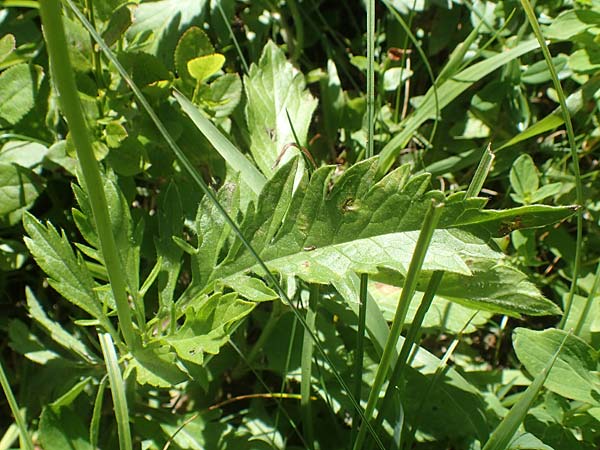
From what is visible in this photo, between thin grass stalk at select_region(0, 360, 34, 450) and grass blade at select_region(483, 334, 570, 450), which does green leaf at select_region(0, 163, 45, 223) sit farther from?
grass blade at select_region(483, 334, 570, 450)

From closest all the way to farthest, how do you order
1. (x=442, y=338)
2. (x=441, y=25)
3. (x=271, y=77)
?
(x=271, y=77) → (x=442, y=338) → (x=441, y=25)

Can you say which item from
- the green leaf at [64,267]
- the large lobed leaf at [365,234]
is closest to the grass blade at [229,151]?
the large lobed leaf at [365,234]

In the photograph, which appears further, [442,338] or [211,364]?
[442,338]

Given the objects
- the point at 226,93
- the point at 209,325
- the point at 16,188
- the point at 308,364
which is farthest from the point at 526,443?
the point at 16,188

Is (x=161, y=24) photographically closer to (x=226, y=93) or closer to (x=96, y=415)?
(x=226, y=93)

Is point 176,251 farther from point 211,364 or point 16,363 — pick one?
point 16,363

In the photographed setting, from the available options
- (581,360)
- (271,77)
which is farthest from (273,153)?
(581,360)
